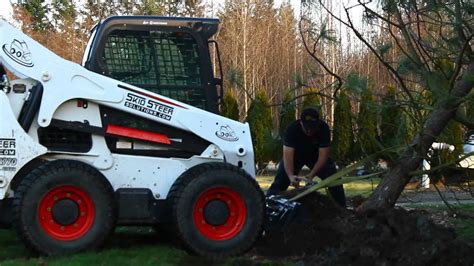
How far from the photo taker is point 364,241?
5.87m

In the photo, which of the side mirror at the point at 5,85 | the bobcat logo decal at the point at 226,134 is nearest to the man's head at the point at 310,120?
the bobcat logo decal at the point at 226,134

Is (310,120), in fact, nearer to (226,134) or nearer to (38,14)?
(226,134)

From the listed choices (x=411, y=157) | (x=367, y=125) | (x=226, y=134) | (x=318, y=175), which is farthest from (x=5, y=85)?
(x=367, y=125)

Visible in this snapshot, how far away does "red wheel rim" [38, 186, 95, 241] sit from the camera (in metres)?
6.45

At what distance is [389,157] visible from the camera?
24.1ft

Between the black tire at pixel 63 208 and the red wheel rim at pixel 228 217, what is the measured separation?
856mm

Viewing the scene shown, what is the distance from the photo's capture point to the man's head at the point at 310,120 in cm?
846

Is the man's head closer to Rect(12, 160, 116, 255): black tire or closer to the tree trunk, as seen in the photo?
the tree trunk

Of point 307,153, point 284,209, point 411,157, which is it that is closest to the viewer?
point 411,157

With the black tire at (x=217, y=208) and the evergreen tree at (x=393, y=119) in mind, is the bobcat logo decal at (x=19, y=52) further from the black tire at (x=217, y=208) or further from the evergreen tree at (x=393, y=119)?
the evergreen tree at (x=393, y=119)

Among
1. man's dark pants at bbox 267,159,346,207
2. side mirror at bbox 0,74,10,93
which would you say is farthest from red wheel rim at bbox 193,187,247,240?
side mirror at bbox 0,74,10,93

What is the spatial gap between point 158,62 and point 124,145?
0.99 m

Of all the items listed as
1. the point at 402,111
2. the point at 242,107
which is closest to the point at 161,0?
the point at 242,107

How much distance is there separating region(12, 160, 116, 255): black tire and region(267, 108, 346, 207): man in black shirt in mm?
2741
